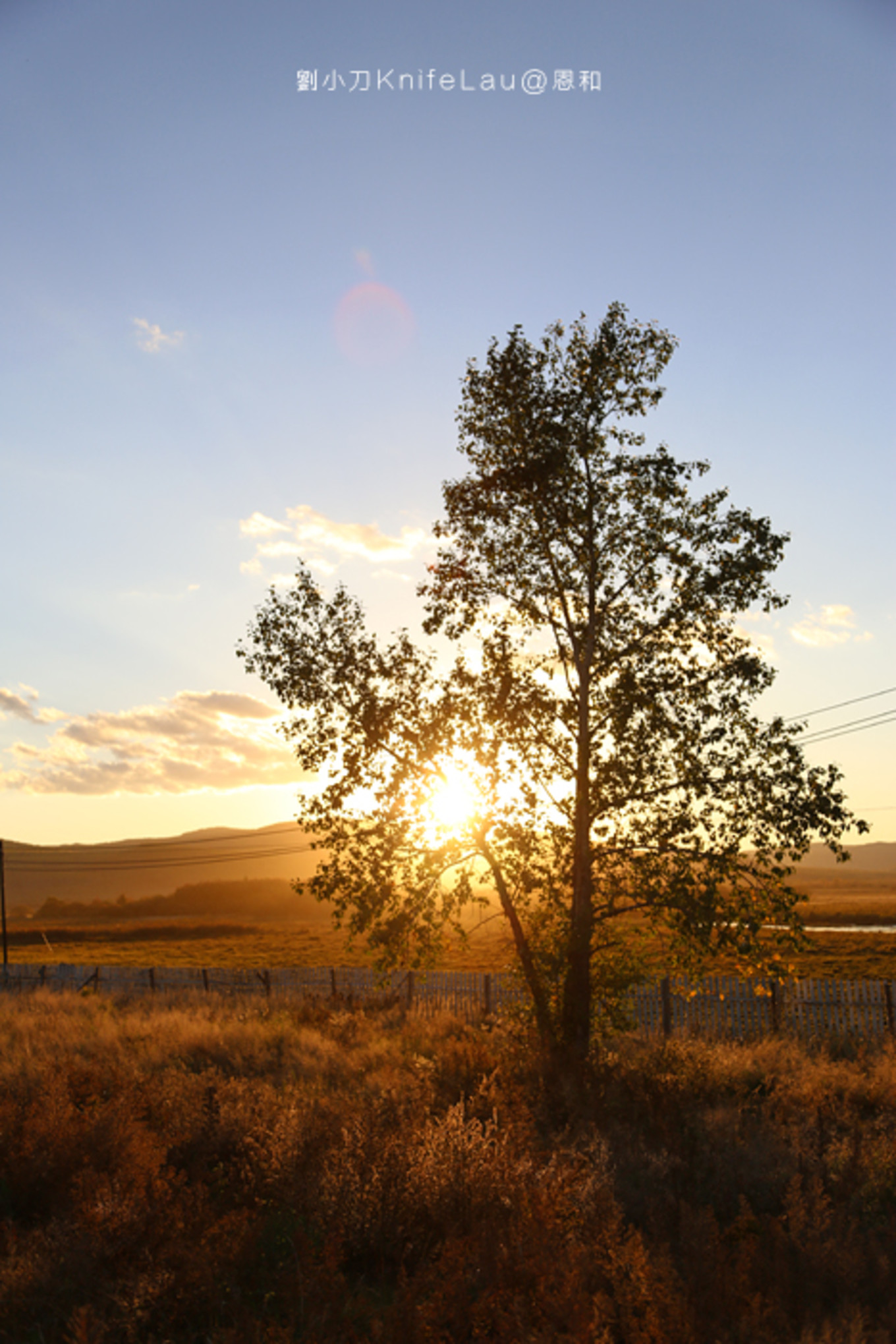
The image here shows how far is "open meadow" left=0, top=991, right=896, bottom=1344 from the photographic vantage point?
4949mm

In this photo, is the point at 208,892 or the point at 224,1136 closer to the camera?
the point at 224,1136

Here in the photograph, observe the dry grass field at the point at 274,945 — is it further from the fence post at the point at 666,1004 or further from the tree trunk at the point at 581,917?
the tree trunk at the point at 581,917

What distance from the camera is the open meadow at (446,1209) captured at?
4949mm

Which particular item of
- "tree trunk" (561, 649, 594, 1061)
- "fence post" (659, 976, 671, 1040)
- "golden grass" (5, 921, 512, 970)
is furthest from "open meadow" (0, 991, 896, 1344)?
"golden grass" (5, 921, 512, 970)

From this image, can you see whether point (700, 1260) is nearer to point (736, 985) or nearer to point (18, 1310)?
point (18, 1310)

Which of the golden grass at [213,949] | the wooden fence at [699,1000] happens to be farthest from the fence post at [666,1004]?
the golden grass at [213,949]

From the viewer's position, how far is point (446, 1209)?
268 inches

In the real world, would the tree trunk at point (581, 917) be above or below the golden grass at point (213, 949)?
above

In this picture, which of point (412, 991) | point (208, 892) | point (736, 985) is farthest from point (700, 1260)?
point (208, 892)

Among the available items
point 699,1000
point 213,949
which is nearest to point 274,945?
point 213,949

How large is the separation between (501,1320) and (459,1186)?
239 centimetres

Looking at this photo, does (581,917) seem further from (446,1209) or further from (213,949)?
(213,949)

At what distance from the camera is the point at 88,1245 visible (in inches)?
235

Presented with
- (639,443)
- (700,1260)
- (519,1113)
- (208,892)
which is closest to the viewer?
(700,1260)
